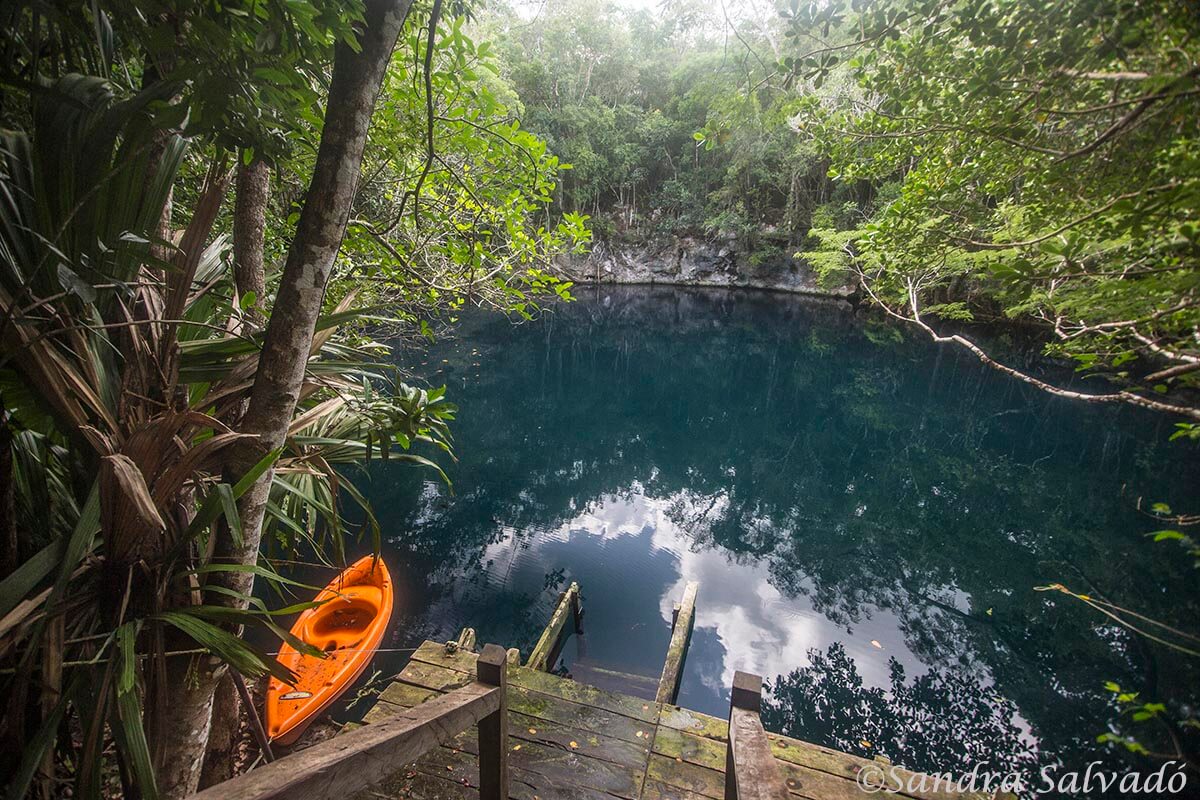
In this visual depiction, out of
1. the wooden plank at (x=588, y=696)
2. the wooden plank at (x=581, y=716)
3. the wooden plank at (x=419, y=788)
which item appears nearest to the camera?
the wooden plank at (x=419, y=788)

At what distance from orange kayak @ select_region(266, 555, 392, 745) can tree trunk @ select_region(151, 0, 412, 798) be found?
4.54 ft

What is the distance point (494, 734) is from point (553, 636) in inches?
120

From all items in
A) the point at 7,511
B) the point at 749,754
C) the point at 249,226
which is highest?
the point at 249,226

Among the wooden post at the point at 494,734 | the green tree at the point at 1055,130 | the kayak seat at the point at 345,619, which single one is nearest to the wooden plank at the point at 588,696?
the wooden post at the point at 494,734

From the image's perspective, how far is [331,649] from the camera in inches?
169

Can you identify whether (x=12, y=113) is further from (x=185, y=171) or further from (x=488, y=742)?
(x=488, y=742)

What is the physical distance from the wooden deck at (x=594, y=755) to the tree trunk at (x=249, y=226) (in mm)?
2688

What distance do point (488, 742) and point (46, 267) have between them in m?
2.13

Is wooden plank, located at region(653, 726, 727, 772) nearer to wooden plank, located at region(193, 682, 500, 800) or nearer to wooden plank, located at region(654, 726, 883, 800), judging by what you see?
wooden plank, located at region(654, 726, 883, 800)

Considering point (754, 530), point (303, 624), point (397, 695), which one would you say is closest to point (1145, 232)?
point (397, 695)

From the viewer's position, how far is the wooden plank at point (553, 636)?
14.8 ft

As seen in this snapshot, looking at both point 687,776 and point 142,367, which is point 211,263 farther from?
point 687,776

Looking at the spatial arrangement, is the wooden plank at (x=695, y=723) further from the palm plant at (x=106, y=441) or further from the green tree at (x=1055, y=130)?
the green tree at (x=1055, y=130)

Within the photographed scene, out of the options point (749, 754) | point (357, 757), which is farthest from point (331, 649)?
point (749, 754)
